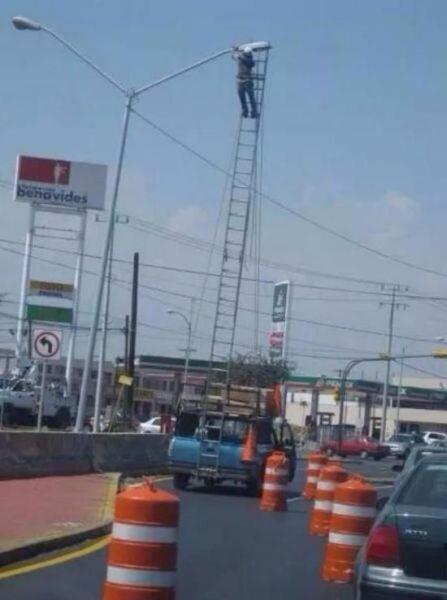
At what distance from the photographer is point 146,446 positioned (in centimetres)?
3769

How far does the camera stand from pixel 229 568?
16.1 m

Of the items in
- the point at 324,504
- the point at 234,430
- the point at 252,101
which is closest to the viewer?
the point at 324,504

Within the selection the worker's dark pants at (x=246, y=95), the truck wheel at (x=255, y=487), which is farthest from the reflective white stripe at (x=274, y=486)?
the worker's dark pants at (x=246, y=95)

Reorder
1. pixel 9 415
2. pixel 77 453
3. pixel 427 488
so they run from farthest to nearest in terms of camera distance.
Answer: pixel 9 415 < pixel 77 453 < pixel 427 488

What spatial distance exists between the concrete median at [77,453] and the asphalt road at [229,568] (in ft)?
20.1

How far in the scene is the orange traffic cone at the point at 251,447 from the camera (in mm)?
30594

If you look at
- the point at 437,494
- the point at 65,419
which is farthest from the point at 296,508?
the point at 65,419

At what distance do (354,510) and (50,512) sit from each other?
6.73 meters

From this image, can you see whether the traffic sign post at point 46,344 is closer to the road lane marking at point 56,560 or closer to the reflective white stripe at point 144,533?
the road lane marking at point 56,560

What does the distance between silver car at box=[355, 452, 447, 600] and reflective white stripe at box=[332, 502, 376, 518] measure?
4816mm

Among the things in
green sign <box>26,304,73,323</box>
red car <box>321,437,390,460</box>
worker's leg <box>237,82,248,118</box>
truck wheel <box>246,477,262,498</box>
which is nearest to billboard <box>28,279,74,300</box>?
green sign <box>26,304,73,323</box>

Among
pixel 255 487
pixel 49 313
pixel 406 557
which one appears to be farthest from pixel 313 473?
pixel 49 313

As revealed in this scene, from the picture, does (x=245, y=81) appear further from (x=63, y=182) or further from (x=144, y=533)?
(x=63, y=182)

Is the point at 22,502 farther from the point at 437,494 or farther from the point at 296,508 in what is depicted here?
the point at 437,494
